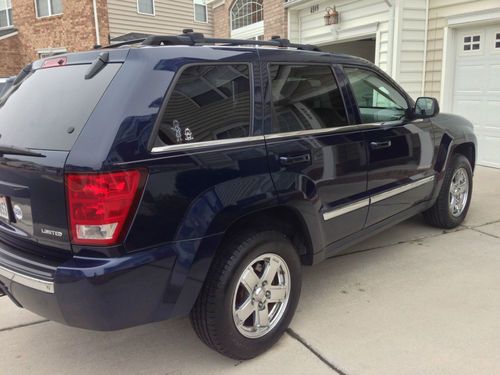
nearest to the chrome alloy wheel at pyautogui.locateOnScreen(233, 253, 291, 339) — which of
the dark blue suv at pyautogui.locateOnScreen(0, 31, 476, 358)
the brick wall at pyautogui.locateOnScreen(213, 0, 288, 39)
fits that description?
the dark blue suv at pyautogui.locateOnScreen(0, 31, 476, 358)

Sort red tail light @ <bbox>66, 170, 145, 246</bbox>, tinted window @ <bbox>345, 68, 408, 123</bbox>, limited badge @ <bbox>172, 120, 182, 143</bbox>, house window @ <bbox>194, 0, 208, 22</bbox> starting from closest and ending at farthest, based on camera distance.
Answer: red tail light @ <bbox>66, 170, 145, 246</bbox> → limited badge @ <bbox>172, 120, 182, 143</bbox> → tinted window @ <bbox>345, 68, 408, 123</bbox> → house window @ <bbox>194, 0, 208, 22</bbox>

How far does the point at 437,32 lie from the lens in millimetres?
8203

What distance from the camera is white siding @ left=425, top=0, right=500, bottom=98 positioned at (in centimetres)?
772

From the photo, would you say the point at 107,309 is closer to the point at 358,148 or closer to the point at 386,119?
the point at 358,148

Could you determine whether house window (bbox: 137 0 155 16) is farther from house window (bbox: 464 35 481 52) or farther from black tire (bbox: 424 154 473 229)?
black tire (bbox: 424 154 473 229)

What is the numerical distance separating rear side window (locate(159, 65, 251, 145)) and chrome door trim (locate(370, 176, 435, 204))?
150cm

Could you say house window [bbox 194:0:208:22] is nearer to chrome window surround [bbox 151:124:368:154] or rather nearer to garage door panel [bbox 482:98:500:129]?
garage door panel [bbox 482:98:500:129]

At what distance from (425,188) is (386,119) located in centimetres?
87

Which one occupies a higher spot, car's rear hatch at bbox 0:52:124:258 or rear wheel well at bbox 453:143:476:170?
car's rear hatch at bbox 0:52:124:258

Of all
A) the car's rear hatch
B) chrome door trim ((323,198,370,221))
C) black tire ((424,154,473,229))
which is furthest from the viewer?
black tire ((424,154,473,229))

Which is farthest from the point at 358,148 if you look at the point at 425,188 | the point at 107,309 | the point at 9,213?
the point at 9,213

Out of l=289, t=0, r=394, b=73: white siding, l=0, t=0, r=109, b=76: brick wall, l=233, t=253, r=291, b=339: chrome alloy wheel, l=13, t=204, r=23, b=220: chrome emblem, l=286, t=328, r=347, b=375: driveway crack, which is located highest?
l=0, t=0, r=109, b=76: brick wall

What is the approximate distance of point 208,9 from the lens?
62.1 feet

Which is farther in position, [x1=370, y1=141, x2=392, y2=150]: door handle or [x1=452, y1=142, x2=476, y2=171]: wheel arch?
[x1=452, y1=142, x2=476, y2=171]: wheel arch
